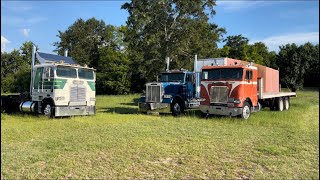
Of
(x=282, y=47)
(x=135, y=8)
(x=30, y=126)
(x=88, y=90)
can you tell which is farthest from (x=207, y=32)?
(x=30, y=126)

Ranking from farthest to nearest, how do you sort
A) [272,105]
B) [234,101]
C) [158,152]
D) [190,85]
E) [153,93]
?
[272,105], [190,85], [153,93], [234,101], [158,152]

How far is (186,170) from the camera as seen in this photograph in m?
Answer: 6.24

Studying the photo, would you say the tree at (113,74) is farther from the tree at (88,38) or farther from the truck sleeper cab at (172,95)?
the truck sleeper cab at (172,95)

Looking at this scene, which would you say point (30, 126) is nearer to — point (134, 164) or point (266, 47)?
point (134, 164)

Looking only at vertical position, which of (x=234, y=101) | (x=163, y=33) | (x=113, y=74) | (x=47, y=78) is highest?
(x=163, y=33)

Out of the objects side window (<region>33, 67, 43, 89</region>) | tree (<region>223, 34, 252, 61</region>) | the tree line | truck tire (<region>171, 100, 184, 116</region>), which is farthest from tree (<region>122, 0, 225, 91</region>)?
tree (<region>223, 34, 252, 61</region>)

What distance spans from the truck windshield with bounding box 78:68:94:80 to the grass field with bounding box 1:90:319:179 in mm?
4541

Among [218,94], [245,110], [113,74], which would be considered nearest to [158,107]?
[218,94]

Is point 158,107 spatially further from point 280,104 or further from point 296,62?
point 296,62

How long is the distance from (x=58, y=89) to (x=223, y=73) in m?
7.04

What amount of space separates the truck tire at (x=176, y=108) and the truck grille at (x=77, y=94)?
4237 mm

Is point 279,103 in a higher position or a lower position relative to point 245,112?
higher

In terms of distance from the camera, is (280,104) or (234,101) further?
(280,104)

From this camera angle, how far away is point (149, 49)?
125 ft
